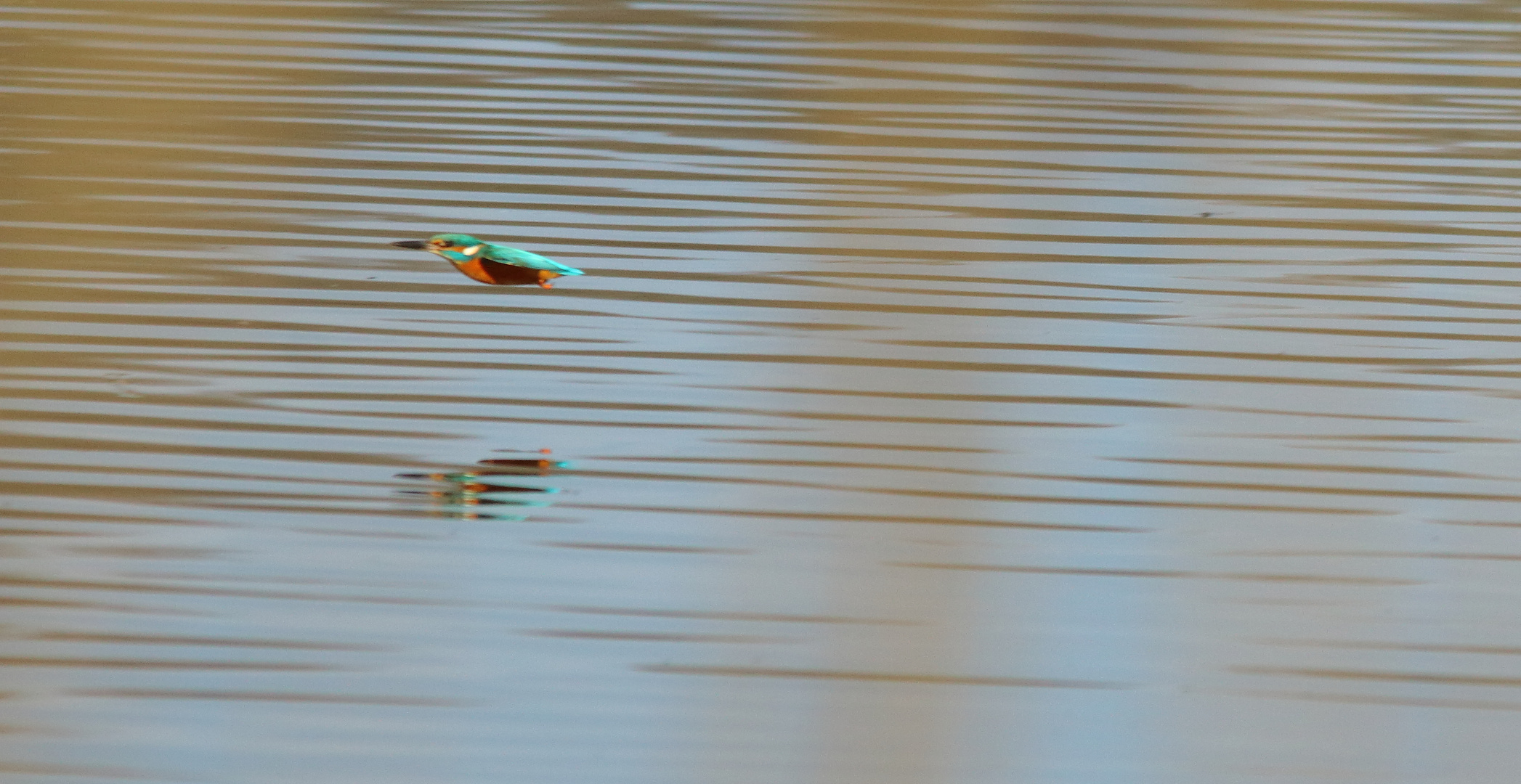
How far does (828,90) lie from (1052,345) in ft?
6.19

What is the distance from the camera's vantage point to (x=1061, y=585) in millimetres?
2482

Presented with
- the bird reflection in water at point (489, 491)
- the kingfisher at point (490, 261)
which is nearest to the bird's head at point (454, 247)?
the kingfisher at point (490, 261)

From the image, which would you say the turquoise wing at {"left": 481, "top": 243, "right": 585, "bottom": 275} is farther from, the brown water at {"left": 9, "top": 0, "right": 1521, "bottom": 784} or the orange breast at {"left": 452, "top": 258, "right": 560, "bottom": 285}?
the brown water at {"left": 9, "top": 0, "right": 1521, "bottom": 784}

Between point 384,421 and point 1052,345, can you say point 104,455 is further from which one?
point 1052,345

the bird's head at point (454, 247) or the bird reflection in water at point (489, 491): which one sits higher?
the bird's head at point (454, 247)

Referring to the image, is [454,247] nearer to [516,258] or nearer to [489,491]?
[516,258]

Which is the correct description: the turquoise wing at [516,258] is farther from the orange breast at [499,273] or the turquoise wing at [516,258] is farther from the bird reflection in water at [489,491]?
the bird reflection in water at [489,491]

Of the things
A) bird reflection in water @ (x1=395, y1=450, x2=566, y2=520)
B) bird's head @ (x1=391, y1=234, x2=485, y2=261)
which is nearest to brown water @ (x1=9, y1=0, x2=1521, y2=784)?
bird reflection in water @ (x1=395, y1=450, x2=566, y2=520)

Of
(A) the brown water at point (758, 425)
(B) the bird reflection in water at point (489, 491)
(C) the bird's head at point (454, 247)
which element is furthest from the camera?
(C) the bird's head at point (454, 247)

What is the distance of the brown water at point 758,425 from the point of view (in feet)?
6.88

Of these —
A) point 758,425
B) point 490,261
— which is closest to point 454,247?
point 490,261

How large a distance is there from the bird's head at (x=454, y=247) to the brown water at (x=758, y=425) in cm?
12

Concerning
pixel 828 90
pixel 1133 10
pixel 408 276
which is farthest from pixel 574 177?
pixel 1133 10

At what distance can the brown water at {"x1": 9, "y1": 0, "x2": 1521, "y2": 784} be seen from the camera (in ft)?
6.88
